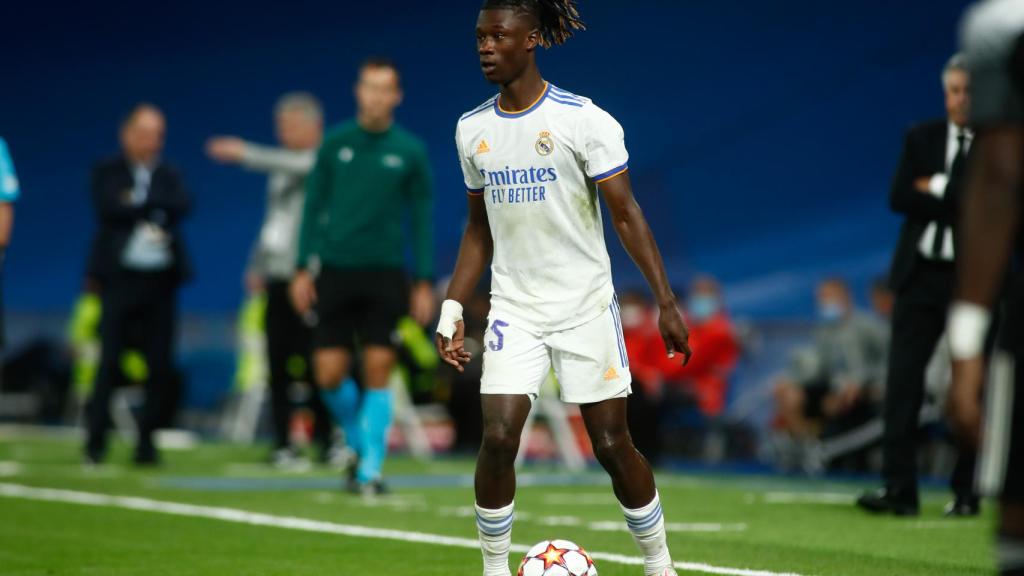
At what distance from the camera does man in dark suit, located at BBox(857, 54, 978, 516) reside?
815 centimetres

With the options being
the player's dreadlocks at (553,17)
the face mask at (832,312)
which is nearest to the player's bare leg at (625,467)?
the player's dreadlocks at (553,17)

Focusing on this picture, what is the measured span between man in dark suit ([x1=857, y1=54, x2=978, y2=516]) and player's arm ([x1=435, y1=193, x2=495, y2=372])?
357 centimetres

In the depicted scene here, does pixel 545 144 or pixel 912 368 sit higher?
pixel 545 144

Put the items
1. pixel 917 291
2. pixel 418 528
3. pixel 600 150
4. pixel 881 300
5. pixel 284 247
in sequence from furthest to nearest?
pixel 881 300 < pixel 284 247 < pixel 917 291 < pixel 418 528 < pixel 600 150

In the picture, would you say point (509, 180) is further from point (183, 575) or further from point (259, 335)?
point (259, 335)

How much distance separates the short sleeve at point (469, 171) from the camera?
5336mm

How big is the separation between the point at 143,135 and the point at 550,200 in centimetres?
806

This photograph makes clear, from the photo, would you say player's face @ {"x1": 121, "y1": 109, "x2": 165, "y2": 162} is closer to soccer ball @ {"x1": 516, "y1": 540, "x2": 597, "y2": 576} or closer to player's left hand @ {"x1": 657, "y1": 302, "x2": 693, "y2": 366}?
soccer ball @ {"x1": 516, "y1": 540, "x2": 597, "y2": 576}

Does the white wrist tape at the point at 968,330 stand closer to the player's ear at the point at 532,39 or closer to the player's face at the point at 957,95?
the player's ear at the point at 532,39

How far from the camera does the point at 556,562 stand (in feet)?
16.6

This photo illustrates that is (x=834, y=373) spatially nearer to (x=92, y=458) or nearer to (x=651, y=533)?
(x=92, y=458)

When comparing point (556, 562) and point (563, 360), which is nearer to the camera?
point (556, 562)

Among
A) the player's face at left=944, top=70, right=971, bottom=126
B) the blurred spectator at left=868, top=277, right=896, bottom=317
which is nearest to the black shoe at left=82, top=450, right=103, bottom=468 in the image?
the blurred spectator at left=868, top=277, right=896, bottom=317

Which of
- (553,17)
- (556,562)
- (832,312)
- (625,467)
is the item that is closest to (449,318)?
(625,467)
